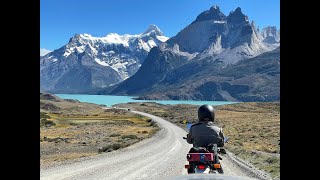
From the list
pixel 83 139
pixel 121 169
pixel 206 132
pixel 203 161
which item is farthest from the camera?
pixel 83 139

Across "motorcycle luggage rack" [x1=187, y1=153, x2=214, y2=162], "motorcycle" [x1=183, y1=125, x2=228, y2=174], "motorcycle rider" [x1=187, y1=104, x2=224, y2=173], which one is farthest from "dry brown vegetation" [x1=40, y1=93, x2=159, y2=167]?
"motorcycle luggage rack" [x1=187, y1=153, x2=214, y2=162]

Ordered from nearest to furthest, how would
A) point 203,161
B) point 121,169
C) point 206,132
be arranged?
point 203,161 < point 206,132 < point 121,169

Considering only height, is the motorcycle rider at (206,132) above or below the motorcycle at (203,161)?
above

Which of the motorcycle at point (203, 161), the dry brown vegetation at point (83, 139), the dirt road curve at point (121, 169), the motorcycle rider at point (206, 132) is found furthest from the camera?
the dry brown vegetation at point (83, 139)

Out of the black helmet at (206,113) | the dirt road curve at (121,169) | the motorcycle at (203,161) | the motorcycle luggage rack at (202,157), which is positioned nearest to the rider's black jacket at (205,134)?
the black helmet at (206,113)

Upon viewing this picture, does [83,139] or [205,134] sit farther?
[83,139]

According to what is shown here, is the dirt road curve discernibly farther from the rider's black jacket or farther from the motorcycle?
the motorcycle

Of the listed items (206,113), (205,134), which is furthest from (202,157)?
(206,113)

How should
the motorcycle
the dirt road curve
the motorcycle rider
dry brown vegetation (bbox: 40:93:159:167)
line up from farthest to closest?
dry brown vegetation (bbox: 40:93:159:167)
the dirt road curve
the motorcycle rider
the motorcycle

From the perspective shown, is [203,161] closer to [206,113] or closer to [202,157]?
[202,157]

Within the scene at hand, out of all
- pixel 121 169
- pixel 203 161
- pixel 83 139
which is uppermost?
pixel 203 161

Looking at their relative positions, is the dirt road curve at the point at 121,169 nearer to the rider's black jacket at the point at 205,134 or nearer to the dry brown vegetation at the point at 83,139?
the dry brown vegetation at the point at 83,139
